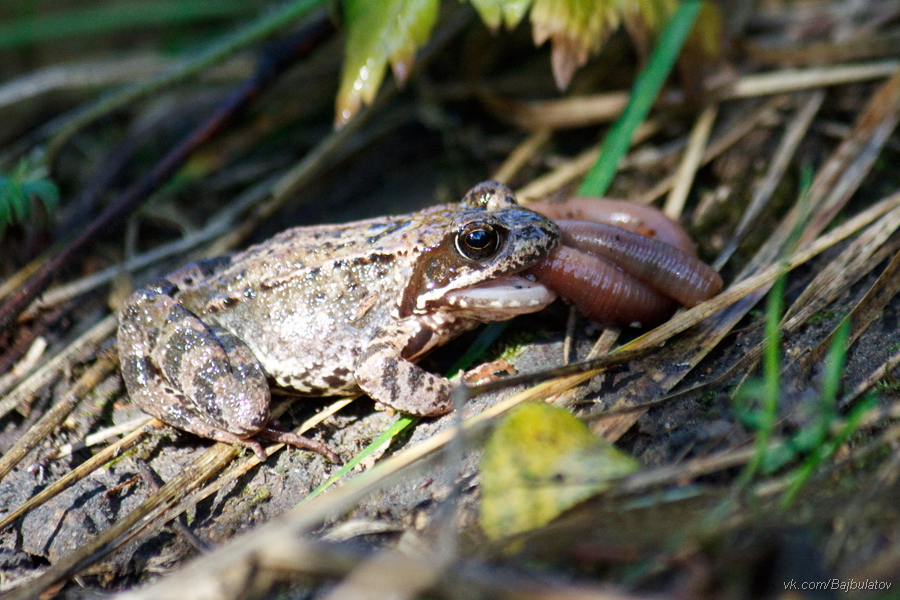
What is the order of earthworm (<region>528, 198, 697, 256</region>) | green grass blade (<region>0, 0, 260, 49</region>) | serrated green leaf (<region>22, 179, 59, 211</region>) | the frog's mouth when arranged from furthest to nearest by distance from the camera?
green grass blade (<region>0, 0, 260, 49</region>) → serrated green leaf (<region>22, 179, 59, 211</region>) → earthworm (<region>528, 198, 697, 256</region>) → the frog's mouth

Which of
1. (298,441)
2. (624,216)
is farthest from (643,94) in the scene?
(298,441)

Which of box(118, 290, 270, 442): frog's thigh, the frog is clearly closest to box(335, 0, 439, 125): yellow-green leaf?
the frog

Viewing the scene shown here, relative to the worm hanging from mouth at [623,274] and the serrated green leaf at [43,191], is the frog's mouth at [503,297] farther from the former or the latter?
the serrated green leaf at [43,191]

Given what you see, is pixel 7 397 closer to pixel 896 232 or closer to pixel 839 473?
pixel 839 473

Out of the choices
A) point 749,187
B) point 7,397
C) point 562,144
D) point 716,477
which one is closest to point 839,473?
point 716,477

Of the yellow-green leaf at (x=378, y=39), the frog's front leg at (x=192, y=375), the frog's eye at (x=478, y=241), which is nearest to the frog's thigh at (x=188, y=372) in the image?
the frog's front leg at (x=192, y=375)

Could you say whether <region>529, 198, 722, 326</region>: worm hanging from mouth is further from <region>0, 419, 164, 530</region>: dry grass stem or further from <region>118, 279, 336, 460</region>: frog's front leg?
<region>0, 419, 164, 530</region>: dry grass stem
